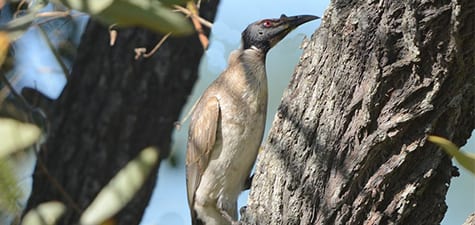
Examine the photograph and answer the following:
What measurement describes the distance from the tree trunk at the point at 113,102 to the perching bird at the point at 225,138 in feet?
3.29

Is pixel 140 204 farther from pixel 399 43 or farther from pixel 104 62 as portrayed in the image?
pixel 399 43

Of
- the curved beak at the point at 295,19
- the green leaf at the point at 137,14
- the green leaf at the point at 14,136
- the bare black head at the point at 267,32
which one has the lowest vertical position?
the green leaf at the point at 14,136

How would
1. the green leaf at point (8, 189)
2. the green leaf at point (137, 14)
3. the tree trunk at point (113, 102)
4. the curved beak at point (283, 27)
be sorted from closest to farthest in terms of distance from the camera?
the green leaf at point (137, 14) → the green leaf at point (8, 189) → the curved beak at point (283, 27) → the tree trunk at point (113, 102)

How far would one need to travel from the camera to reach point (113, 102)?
4.89 m

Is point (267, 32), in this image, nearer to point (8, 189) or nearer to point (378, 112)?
point (378, 112)

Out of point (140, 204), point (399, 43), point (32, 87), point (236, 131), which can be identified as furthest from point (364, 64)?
point (140, 204)

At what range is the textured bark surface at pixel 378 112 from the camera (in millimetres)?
2168

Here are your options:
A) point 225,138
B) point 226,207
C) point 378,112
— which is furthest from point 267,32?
point 378,112

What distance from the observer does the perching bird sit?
12.1ft

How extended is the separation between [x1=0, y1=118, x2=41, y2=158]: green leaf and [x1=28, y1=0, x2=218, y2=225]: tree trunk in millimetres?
3342

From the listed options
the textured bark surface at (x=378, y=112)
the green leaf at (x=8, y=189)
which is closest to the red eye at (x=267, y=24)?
the textured bark surface at (x=378, y=112)

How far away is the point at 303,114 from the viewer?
7.72ft

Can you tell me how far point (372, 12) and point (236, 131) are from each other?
1.53 m

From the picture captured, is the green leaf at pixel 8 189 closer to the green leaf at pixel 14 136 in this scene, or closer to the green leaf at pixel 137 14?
the green leaf at pixel 14 136
